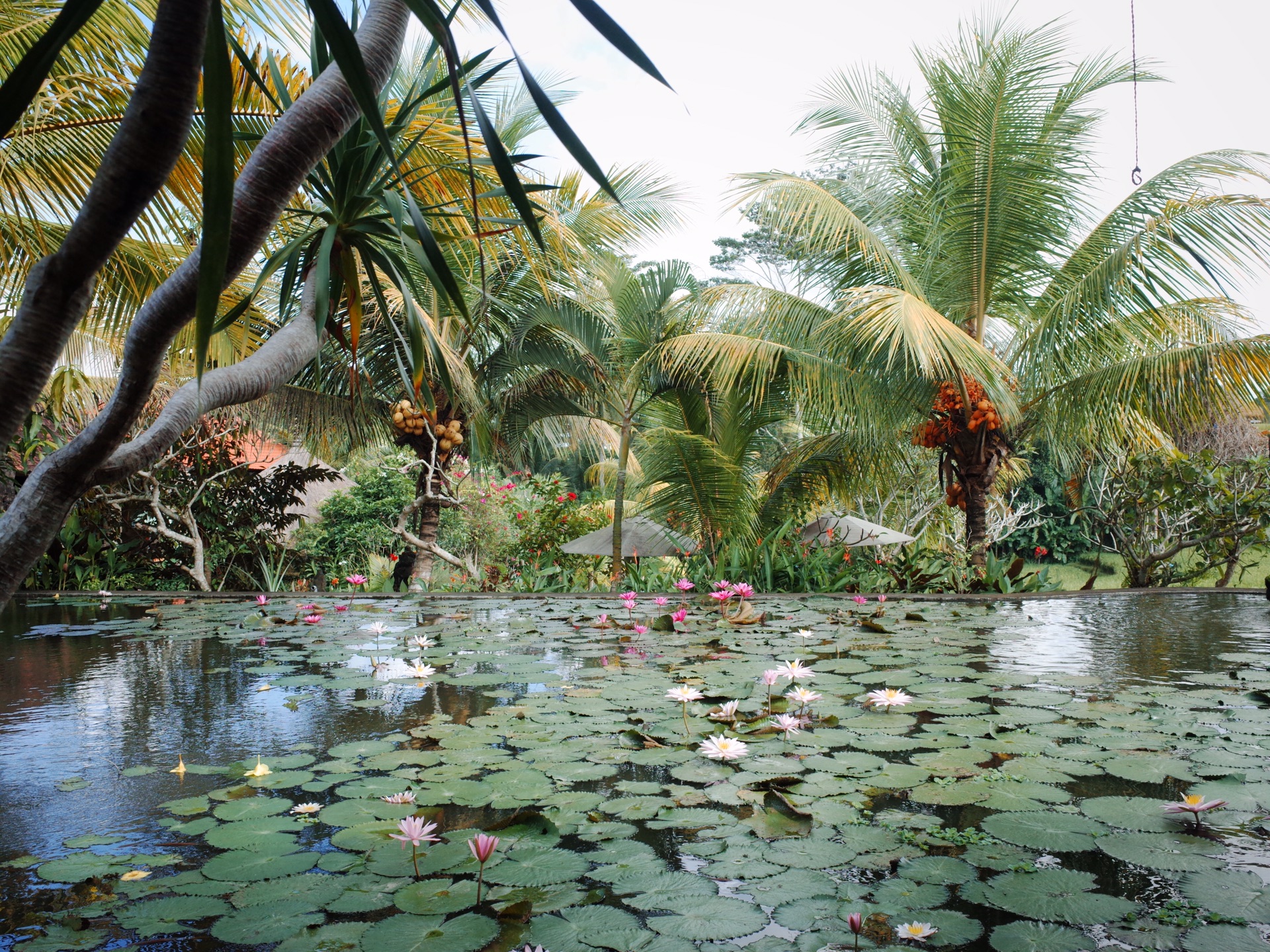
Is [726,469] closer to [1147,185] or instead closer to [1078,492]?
[1147,185]

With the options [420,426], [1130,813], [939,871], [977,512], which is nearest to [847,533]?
[977,512]

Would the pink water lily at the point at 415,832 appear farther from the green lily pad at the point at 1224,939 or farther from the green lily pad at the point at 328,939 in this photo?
the green lily pad at the point at 1224,939

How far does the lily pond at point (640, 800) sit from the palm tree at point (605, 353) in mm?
4310

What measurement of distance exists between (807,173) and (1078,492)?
15097mm

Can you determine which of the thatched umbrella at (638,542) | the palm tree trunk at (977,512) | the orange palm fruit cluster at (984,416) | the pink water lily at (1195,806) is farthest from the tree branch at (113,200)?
the palm tree trunk at (977,512)

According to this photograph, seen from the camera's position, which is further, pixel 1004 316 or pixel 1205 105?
pixel 1205 105

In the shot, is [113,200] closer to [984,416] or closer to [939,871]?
[939,871]

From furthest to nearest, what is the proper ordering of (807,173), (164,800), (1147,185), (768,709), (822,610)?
(807,173) < (1147,185) < (822,610) < (768,709) < (164,800)

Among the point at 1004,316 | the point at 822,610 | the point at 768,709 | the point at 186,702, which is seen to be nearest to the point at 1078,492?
the point at 1004,316

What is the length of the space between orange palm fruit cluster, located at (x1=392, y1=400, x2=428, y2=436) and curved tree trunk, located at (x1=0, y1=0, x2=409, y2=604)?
6117mm

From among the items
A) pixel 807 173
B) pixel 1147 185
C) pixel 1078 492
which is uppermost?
pixel 807 173

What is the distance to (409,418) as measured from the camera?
7.39m

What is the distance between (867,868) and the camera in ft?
5.03

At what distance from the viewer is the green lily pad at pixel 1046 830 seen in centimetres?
161
